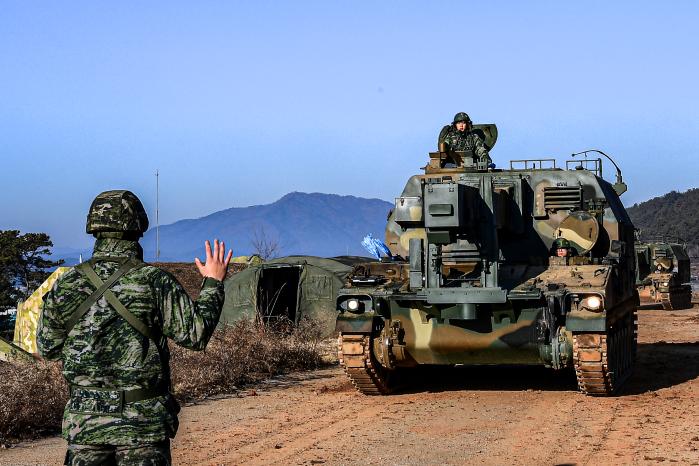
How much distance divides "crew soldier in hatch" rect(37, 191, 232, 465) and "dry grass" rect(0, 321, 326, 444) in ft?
17.9

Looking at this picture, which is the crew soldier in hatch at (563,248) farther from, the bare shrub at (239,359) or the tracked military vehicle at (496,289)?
the bare shrub at (239,359)

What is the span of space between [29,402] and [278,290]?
1151 centimetres

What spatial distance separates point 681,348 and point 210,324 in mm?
15741

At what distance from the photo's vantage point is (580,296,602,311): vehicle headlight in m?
11.9

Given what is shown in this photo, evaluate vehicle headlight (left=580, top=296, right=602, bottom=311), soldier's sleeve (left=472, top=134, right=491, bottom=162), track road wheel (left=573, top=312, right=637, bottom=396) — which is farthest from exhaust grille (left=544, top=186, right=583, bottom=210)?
vehicle headlight (left=580, top=296, right=602, bottom=311)

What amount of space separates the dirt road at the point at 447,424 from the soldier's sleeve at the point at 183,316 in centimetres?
403

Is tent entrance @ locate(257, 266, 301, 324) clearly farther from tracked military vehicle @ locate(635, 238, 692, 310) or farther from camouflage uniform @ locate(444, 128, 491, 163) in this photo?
tracked military vehicle @ locate(635, 238, 692, 310)

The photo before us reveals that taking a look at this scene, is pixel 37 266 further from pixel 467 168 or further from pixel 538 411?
pixel 538 411

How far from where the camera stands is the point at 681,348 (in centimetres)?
1928

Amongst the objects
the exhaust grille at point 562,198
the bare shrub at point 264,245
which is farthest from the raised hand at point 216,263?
the bare shrub at point 264,245

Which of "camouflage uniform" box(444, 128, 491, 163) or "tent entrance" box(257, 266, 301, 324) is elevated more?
"camouflage uniform" box(444, 128, 491, 163)

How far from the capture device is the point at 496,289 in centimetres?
1213

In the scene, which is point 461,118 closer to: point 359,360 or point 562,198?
point 562,198

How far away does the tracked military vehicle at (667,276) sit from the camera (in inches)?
1337
